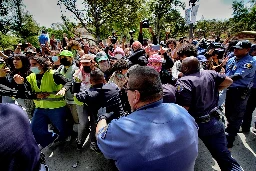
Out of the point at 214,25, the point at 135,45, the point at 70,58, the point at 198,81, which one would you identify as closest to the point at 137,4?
the point at 135,45

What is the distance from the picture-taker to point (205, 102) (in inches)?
107

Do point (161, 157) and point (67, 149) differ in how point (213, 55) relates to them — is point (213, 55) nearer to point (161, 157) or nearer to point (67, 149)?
point (67, 149)

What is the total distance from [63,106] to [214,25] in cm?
5495

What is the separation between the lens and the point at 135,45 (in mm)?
5230

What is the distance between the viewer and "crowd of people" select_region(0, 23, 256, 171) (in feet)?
4.09

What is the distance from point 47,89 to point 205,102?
8.37 feet

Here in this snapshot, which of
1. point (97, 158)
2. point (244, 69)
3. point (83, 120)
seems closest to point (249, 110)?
point (244, 69)

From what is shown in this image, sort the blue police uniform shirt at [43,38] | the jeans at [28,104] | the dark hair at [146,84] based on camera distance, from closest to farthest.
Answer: the dark hair at [146,84] → the jeans at [28,104] → the blue police uniform shirt at [43,38]

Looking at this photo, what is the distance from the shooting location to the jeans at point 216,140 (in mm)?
2623

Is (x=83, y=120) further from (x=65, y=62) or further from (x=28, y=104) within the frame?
(x=28, y=104)

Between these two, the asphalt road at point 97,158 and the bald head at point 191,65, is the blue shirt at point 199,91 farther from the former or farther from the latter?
the asphalt road at point 97,158

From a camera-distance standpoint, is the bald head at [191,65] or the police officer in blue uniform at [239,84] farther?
the police officer in blue uniform at [239,84]

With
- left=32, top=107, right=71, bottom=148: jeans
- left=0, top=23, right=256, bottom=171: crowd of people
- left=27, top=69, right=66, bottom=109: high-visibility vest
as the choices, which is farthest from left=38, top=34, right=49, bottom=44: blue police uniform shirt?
left=32, top=107, right=71, bottom=148: jeans

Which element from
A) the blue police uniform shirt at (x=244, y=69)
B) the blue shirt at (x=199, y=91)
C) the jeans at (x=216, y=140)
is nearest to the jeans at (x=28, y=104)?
the blue shirt at (x=199, y=91)
